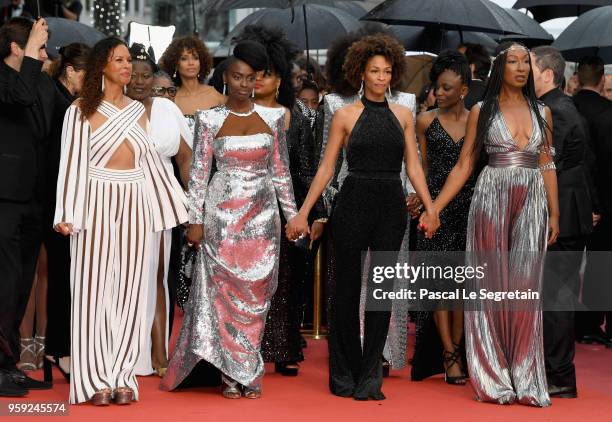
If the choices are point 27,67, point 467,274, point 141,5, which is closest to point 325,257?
point 467,274

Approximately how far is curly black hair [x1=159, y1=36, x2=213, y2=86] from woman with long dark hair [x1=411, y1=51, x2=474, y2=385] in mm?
2127

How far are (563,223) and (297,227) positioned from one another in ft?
9.56

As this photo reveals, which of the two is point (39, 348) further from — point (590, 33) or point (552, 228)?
point (590, 33)

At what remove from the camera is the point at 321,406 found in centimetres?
870

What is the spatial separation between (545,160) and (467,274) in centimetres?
90

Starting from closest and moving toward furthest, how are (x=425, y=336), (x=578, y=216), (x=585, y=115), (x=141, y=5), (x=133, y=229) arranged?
1. (x=133, y=229)
2. (x=425, y=336)
3. (x=578, y=216)
4. (x=585, y=115)
5. (x=141, y=5)

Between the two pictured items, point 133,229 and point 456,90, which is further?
point 456,90

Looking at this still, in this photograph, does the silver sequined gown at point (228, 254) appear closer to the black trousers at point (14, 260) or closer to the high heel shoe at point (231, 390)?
the high heel shoe at point (231, 390)

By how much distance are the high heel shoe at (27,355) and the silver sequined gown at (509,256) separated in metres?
3.05

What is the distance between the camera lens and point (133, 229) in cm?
872

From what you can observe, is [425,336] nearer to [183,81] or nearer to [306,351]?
[306,351]

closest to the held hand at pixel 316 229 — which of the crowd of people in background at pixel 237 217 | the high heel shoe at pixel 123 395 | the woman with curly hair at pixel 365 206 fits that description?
the crowd of people in background at pixel 237 217

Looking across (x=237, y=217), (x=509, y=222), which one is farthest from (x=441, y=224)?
(x=237, y=217)

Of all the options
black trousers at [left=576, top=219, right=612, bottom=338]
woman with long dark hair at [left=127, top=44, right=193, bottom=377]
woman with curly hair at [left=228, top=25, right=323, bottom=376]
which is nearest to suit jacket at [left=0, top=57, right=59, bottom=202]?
woman with long dark hair at [left=127, top=44, right=193, bottom=377]
